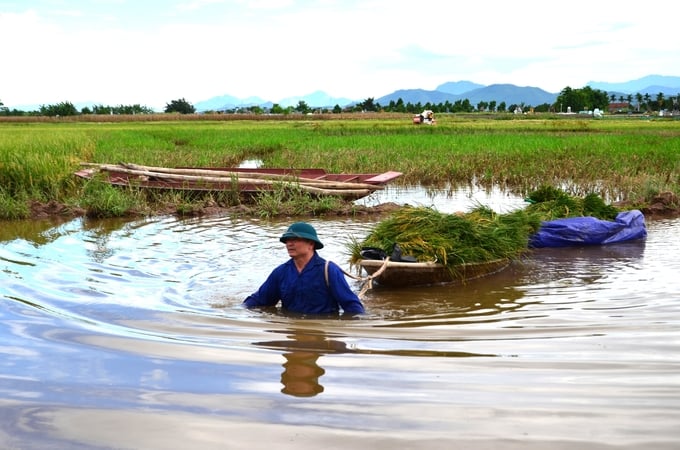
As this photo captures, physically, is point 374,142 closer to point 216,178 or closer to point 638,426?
point 216,178

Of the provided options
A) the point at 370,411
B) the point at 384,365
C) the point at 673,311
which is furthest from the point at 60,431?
the point at 673,311

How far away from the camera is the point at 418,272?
568 centimetres

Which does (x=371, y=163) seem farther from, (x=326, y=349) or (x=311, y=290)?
(x=326, y=349)

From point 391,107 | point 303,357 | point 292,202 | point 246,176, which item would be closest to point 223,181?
point 246,176

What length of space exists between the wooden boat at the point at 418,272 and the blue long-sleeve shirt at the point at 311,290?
0.89 metres

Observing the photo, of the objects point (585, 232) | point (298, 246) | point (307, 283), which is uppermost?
point (298, 246)

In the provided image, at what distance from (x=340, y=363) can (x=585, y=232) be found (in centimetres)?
502

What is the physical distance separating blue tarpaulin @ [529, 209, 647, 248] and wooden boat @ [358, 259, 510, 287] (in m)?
1.76

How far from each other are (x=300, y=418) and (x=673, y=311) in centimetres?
311

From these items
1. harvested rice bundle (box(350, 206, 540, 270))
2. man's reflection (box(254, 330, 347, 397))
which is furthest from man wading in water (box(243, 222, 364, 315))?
harvested rice bundle (box(350, 206, 540, 270))

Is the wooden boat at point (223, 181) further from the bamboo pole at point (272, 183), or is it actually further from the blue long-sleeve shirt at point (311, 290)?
the blue long-sleeve shirt at point (311, 290)

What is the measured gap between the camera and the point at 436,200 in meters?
11.5

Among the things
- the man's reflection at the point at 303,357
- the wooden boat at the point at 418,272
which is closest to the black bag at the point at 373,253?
the wooden boat at the point at 418,272

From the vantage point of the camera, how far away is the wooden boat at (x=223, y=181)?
1073 centimetres
